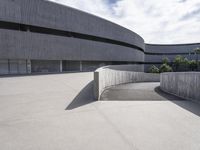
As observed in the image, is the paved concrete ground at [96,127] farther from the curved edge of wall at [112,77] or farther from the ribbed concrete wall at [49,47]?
the ribbed concrete wall at [49,47]

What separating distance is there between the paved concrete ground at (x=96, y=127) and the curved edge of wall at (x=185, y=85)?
4.17 feet

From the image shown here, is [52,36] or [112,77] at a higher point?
[52,36]

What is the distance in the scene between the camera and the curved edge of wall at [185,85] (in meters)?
6.49

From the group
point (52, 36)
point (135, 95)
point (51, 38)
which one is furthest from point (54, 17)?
point (135, 95)

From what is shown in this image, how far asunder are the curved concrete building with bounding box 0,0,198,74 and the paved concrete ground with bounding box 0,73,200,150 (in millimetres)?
18287

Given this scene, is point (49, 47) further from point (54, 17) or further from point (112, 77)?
point (112, 77)

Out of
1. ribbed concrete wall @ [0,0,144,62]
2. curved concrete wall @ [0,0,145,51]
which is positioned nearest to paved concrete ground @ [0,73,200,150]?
ribbed concrete wall @ [0,0,144,62]

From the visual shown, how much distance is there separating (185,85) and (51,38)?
72.8 feet

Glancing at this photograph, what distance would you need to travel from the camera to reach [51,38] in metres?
24.2

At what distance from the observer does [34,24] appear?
22188mm

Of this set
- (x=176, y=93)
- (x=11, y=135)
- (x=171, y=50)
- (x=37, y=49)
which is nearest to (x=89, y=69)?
(x=37, y=49)

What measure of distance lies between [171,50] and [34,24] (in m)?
59.3

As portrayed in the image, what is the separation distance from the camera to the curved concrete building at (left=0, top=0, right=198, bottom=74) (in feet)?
67.3

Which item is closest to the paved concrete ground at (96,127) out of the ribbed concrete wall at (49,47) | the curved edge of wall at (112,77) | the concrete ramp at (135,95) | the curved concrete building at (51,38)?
the curved edge of wall at (112,77)
